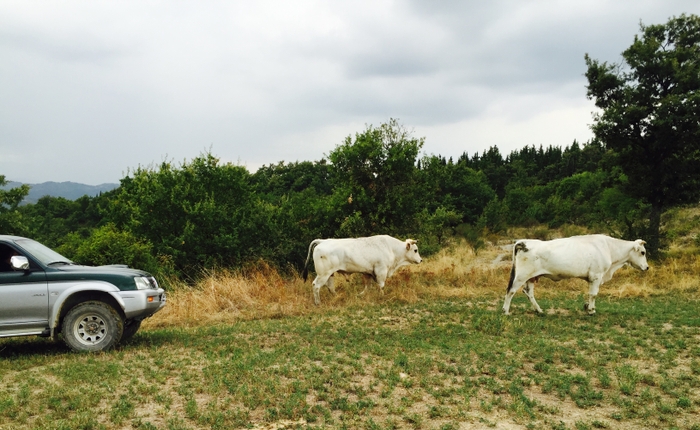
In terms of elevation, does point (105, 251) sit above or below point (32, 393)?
above

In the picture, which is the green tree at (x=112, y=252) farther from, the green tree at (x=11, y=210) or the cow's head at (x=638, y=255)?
the green tree at (x=11, y=210)

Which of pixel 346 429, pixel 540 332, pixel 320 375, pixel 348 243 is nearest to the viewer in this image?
pixel 346 429

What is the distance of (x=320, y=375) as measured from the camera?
6.87 m

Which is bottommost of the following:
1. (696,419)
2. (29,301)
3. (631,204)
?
(696,419)

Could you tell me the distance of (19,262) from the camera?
7984mm

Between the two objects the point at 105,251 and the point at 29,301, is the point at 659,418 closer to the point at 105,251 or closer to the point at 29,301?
the point at 29,301

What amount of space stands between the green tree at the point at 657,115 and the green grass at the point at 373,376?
13056 millimetres

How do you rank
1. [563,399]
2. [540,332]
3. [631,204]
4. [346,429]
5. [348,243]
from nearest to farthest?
[346,429] → [563,399] → [540,332] → [348,243] → [631,204]

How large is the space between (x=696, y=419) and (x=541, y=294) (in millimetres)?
9577

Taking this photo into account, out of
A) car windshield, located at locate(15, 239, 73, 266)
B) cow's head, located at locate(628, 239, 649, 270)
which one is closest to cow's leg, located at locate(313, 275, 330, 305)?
car windshield, located at locate(15, 239, 73, 266)

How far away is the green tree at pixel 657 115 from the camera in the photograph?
20.6 m

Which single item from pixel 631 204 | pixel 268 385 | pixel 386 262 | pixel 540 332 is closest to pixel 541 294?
pixel 386 262

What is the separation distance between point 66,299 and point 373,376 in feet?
17.1

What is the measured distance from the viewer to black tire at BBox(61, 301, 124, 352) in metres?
8.27
